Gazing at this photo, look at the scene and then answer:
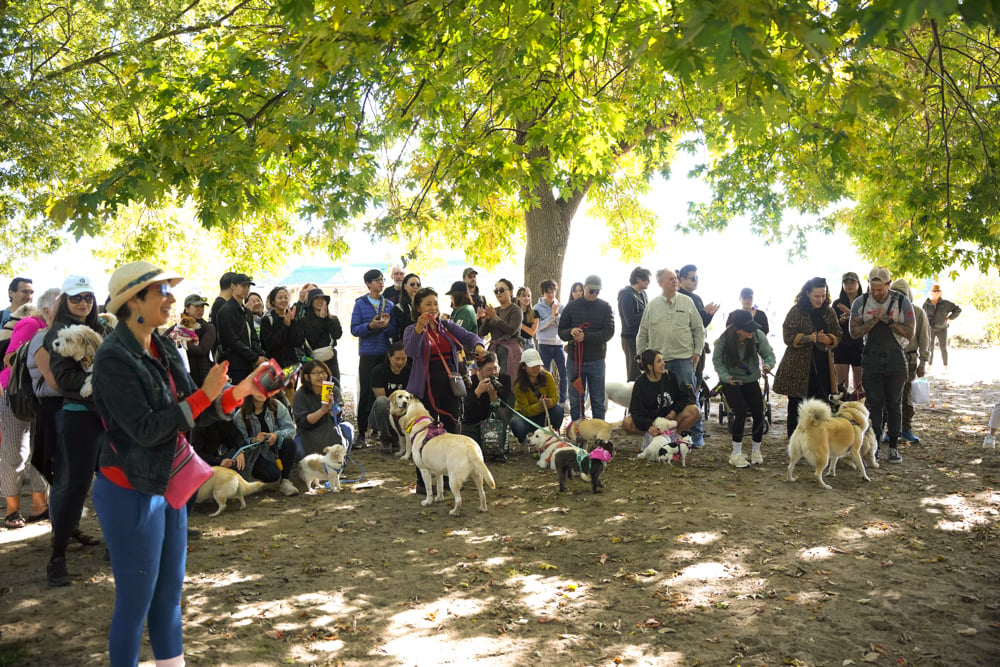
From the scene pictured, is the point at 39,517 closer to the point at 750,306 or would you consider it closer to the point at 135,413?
the point at 135,413

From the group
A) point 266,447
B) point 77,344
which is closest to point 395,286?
point 266,447

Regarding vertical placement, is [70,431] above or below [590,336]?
below

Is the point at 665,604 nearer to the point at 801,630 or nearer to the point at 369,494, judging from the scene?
the point at 801,630

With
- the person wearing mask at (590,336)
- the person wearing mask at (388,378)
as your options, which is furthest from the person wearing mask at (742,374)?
the person wearing mask at (388,378)

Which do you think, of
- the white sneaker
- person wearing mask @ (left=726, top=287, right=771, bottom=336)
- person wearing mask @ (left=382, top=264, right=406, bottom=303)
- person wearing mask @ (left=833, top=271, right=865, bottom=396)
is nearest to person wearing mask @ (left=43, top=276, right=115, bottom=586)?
person wearing mask @ (left=382, top=264, right=406, bottom=303)

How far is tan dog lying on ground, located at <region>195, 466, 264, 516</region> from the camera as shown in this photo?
6.46 meters

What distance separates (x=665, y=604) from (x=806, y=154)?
21.1 feet

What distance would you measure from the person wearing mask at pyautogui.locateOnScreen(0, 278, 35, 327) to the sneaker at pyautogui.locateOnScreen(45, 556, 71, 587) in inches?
114

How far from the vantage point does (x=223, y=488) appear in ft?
21.3

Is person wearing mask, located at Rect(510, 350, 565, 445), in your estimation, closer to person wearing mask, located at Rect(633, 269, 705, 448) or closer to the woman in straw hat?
person wearing mask, located at Rect(633, 269, 705, 448)

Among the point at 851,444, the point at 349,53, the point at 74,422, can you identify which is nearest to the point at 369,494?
the point at 74,422

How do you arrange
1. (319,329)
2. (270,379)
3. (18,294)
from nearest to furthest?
1. (270,379)
2. (18,294)
3. (319,329)

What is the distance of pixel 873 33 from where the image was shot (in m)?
2.66

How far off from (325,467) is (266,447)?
1.89ft
